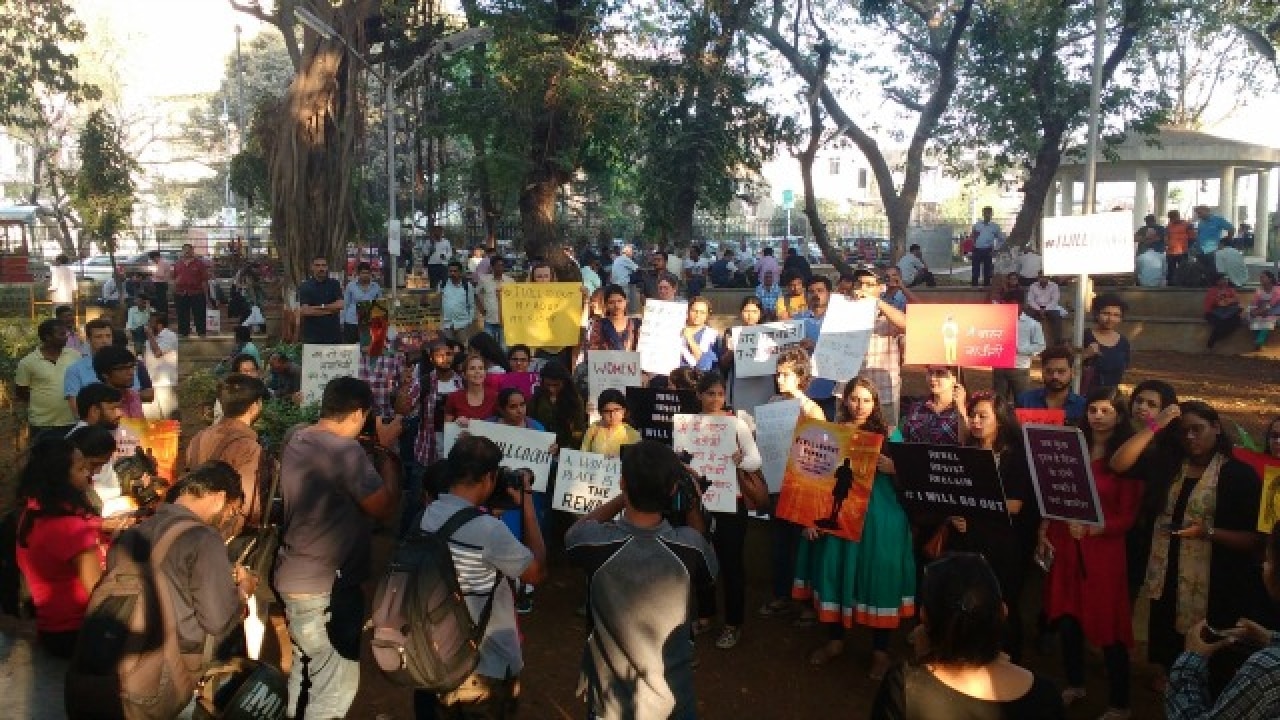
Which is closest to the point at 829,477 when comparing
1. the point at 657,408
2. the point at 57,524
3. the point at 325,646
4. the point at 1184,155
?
the point at 657,408

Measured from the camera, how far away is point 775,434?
6.00m

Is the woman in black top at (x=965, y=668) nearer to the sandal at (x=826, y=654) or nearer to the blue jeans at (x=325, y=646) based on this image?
the blue jeans at (x=325, y=646)

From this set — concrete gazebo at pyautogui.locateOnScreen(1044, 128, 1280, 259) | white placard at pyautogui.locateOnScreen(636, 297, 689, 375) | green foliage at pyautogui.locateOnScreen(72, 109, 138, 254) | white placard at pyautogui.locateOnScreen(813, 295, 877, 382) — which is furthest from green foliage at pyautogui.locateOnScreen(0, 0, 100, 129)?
concrete gazebo at pyautogui.locateOnScreen(1044, 128, 1280, 259)

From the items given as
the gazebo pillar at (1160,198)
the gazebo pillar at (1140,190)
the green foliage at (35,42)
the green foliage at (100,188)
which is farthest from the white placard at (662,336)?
the gazebo pillar at (1160,198)

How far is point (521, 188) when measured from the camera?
59.6 ft

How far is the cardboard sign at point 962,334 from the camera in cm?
664

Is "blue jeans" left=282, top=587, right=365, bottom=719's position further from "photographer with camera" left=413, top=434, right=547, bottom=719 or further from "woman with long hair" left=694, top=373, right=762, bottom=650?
"woman with long hair" left=694, top=373, right=762, bottom=650

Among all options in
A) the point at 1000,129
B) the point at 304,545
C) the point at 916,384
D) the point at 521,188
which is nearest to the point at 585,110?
the point at 521,188

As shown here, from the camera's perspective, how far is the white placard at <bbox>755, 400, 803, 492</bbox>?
5.95 metres

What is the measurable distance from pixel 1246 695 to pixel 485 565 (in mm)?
2289

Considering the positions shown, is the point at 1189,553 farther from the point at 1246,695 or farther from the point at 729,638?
the point at 729,638

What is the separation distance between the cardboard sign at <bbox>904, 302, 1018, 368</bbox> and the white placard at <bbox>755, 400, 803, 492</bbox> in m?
1.19

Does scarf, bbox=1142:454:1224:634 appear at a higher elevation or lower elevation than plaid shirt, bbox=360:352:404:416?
lower

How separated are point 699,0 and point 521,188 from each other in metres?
5.48
